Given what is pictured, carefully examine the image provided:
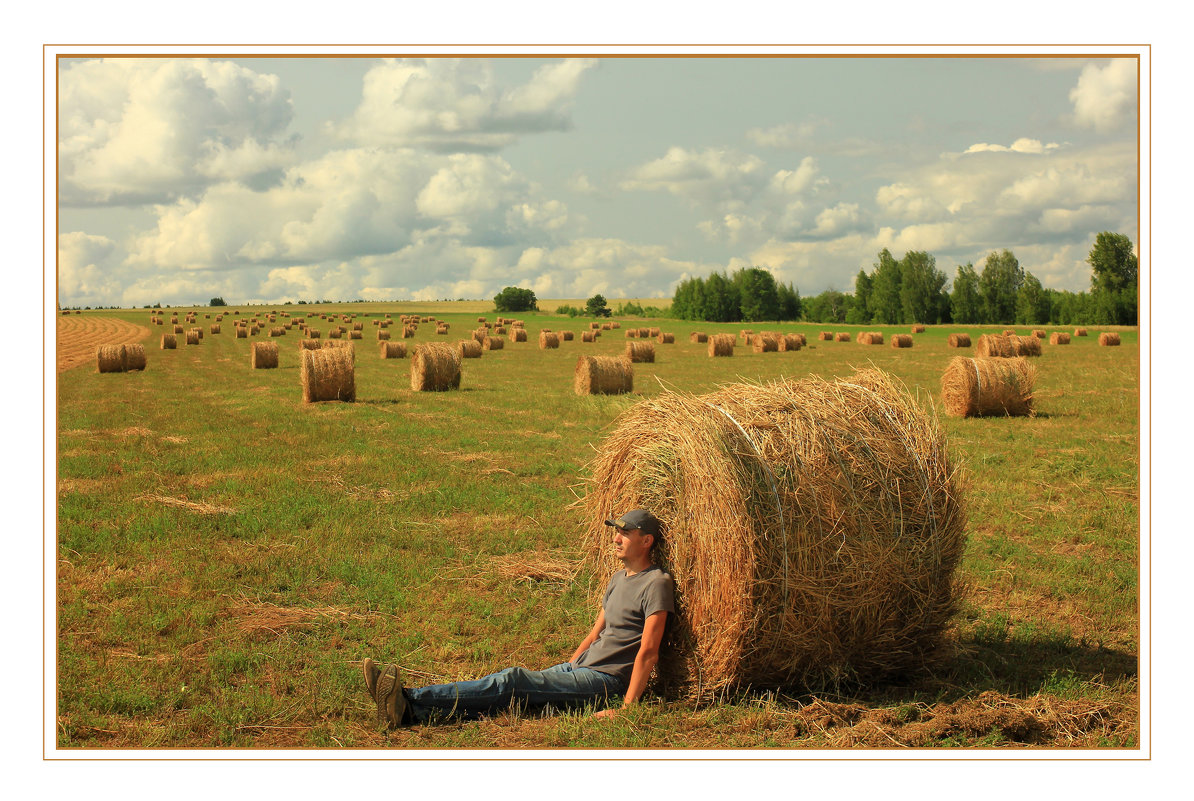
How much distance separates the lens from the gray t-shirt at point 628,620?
641cm

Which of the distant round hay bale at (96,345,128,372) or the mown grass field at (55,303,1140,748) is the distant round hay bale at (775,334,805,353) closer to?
the mown grass field at (55,303,1140,748)

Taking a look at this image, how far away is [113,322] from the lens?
7831 centimetres

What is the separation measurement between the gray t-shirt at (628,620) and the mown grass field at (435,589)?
430 millimetres

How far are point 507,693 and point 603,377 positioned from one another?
66.2ft

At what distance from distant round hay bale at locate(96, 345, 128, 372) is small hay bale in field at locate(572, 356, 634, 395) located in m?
19.9

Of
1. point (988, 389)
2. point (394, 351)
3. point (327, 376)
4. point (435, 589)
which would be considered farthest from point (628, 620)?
point (394, 351)

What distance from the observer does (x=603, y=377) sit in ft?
85.6

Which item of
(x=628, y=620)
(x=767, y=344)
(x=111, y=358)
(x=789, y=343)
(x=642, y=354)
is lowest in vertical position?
(x=628, y=620)

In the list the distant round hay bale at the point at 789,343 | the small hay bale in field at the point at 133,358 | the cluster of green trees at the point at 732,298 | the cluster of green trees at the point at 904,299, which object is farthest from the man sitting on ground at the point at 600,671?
the cluster of green trees at the point at 732,298

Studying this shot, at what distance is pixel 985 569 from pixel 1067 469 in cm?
583

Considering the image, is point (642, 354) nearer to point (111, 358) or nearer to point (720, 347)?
point (720, 347)

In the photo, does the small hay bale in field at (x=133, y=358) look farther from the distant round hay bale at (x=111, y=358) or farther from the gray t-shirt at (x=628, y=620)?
the gray t-shirt at (x=628, y=620)
